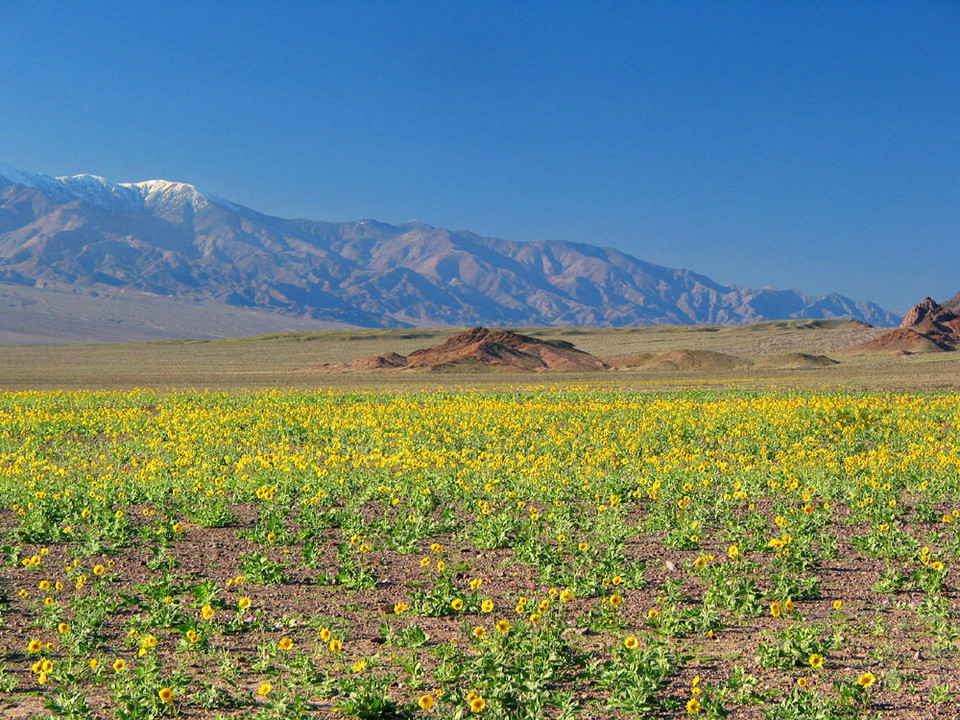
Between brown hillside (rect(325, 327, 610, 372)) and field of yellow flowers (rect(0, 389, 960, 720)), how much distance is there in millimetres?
50836

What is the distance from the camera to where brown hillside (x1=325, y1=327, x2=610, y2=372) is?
66.8 m

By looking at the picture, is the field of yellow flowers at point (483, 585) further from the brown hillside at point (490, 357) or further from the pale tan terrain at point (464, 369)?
→ the brown hillside at point (490, 357)

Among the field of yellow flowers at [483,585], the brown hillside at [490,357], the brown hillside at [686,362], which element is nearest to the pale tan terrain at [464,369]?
the brown hillside at [686,362]

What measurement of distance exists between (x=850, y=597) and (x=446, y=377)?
4557cm

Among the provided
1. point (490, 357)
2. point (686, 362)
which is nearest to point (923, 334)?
point (686, 362)

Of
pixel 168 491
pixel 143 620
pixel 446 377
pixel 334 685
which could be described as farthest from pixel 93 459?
pixel 446 377

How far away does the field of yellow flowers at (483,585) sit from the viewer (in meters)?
5.38

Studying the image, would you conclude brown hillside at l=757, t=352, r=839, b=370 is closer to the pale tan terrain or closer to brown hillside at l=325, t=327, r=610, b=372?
the pale tan terrain

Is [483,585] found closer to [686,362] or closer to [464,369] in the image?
[464,369]

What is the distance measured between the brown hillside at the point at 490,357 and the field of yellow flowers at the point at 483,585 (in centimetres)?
5084

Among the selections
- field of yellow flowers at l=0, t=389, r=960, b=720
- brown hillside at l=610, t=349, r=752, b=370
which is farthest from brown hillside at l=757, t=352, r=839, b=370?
field of yellow flowers at l=0, t=389, r=960, b=720

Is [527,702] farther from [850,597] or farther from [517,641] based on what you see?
[850,597]

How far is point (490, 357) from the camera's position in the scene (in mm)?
69688

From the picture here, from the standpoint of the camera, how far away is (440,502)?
1060 cm
